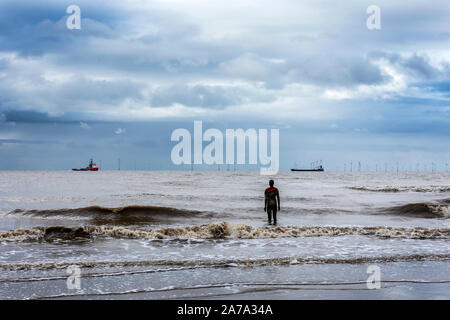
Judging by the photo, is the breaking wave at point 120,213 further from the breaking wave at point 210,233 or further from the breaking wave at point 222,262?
the breaking wave at point 222,262

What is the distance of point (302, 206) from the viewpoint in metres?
31.9

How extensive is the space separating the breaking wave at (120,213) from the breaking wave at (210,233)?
6457 millimetres

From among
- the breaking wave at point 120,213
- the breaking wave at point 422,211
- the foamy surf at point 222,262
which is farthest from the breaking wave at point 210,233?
the breaking wave at point 422,211

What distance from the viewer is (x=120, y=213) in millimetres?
26984

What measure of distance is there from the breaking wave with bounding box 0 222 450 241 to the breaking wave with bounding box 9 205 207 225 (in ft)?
21.2

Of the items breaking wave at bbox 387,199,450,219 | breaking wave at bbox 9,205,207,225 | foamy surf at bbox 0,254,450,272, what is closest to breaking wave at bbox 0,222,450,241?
foamy surf at bbox 0,254,450,272

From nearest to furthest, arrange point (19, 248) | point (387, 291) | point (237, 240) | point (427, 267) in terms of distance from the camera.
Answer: point (387, 291)
point (427, 267)
point (19, 248)
point (237, 240)

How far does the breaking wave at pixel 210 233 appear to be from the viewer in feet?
56.7

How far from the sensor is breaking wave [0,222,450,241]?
1728 centimetres

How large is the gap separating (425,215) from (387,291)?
22849 millimetres

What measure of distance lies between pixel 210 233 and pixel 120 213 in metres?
11.1

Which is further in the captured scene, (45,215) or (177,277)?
(45,215)
